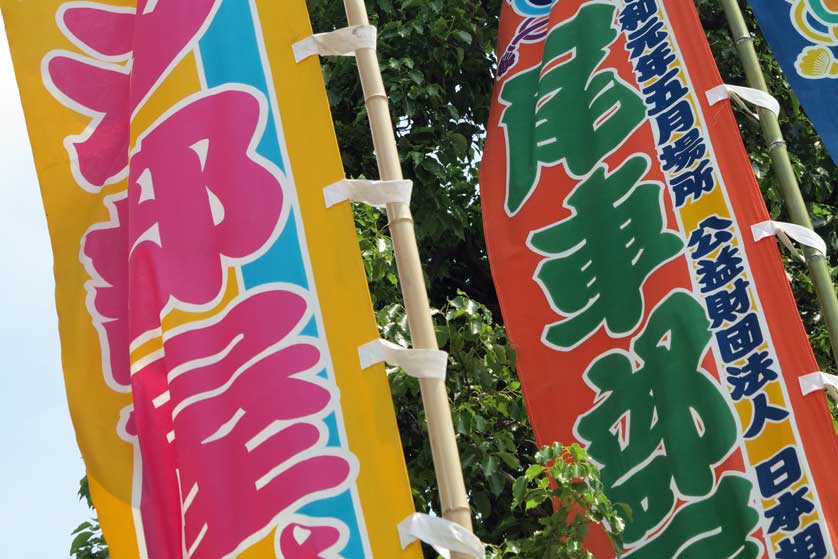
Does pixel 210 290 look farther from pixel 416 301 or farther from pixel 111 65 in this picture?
pixel 111 65

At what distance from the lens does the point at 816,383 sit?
6191 mm

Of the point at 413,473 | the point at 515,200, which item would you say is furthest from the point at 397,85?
the point at 413,473

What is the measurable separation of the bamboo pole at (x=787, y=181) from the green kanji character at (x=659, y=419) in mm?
664

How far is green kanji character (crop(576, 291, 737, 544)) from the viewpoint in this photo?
21.1 feet

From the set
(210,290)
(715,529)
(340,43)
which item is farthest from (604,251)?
(210,290)

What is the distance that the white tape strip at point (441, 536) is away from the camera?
4.38 m

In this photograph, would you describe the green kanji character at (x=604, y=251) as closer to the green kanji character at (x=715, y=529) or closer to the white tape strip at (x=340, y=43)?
the green kanji character at (x=715, y=529)

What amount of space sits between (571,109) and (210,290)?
124 inches

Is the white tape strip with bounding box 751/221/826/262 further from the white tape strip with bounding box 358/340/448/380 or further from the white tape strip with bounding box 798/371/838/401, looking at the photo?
the white tape strip with bounding box 358/340/448/380

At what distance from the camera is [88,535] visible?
8.53 meters

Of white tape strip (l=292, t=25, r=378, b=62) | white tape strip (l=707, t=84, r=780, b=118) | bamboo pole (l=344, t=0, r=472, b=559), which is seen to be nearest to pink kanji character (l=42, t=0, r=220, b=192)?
white tape strip (l=292, t=25, r=378, b=62)

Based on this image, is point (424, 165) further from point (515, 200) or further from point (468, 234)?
point (515, 200)

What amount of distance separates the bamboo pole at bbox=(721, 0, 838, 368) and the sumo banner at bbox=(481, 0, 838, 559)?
43 cm

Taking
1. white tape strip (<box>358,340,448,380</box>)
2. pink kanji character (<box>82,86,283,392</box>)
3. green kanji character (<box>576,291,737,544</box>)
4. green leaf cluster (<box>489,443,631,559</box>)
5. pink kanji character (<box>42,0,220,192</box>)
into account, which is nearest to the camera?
white tape strip (<box>358,340,448,380</box>)
